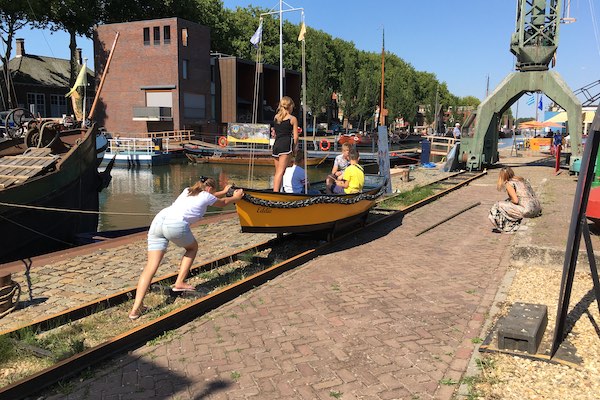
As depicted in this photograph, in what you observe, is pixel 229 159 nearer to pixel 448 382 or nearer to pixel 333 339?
pixel 333 339

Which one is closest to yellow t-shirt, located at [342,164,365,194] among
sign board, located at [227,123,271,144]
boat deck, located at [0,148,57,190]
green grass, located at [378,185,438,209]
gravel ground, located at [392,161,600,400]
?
green grass, located at [378,185,438,209]

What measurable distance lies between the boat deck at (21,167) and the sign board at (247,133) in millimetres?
31204

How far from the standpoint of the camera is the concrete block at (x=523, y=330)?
4.44 metres

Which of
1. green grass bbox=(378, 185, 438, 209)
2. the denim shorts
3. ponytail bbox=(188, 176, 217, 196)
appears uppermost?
ponytail bbox=(188, 176, 217, 196)

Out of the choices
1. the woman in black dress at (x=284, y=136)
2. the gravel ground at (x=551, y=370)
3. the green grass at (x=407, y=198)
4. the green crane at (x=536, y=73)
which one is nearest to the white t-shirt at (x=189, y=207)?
the woman in black dress at (x=284, y=136)

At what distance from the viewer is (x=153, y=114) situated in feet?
149

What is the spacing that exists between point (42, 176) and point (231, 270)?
499 centimetres

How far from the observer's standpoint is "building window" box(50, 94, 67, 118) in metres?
53.6

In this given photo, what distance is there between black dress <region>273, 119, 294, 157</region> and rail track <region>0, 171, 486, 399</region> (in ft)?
5.60

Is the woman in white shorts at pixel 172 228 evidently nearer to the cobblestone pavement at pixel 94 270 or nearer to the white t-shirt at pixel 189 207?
the white t-shirt at pixel 189 207

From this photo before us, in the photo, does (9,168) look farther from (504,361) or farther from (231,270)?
(504,361)

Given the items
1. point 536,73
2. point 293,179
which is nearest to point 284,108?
point 293,179

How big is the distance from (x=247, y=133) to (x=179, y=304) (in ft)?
123

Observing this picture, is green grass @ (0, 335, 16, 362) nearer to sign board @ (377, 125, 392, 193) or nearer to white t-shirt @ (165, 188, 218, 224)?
white t-shirt @ (165, 188, 218, 224)
